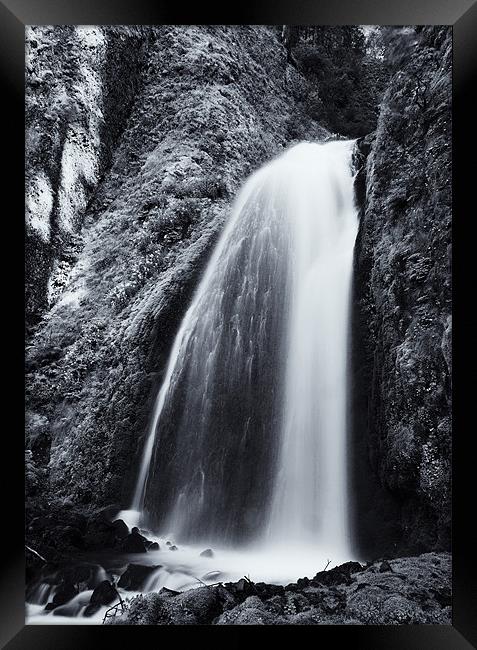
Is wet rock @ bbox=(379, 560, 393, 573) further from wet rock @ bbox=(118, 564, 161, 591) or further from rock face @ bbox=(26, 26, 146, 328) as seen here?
rock face @ bbox=(26, 26, 146, 328)

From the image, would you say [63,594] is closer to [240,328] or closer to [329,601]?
[329,601]

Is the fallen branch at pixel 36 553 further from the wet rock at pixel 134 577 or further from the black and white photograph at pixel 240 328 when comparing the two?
the wet rock at pixel 134 577

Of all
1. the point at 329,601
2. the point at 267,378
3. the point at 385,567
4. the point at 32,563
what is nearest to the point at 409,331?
the point at 267,378

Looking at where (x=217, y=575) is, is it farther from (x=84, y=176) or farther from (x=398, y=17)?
(x=398, y=17)

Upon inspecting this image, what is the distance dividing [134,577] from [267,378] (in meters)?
1.58

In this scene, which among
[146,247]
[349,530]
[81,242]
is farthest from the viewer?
[146,247]

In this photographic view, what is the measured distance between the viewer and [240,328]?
3342 mm

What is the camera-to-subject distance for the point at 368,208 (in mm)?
3377

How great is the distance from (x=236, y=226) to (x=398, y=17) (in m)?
1.73

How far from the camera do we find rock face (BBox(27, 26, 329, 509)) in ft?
10.2

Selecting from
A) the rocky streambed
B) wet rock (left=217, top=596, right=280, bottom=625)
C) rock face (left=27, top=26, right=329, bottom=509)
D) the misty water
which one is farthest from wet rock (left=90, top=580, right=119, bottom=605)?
wet rock (left=217, top=596, right=280, bottom=625)

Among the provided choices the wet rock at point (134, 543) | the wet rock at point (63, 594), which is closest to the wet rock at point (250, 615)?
the wet rock at point (134, 543)

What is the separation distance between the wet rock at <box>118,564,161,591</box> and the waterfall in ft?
0.90
